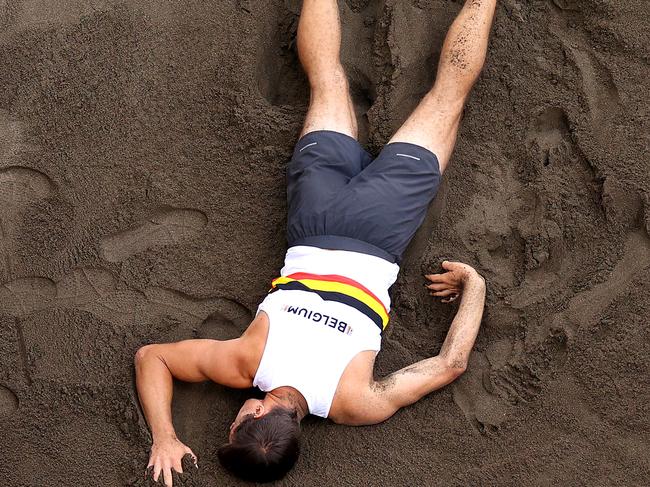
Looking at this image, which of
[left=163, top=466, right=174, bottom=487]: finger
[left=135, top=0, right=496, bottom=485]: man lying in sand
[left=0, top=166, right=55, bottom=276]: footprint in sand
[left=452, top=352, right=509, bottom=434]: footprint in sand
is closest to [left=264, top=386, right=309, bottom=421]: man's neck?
[left=135, top=0, right=496, bottom=485]: man lying in sand

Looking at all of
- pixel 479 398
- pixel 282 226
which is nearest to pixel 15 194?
pixel 282 226

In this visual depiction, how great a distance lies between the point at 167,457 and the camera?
11.3 ft

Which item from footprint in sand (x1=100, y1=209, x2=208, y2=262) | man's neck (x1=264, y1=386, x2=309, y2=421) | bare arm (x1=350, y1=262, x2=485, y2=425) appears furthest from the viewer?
footprint in sand (x1=100, y1=209, x2=208, y2=262)

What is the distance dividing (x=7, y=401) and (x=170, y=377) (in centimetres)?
79

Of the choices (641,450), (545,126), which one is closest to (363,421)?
(641,450)

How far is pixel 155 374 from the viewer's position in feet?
11.3

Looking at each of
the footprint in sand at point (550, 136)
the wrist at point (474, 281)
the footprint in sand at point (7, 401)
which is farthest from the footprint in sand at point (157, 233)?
the footprint in sand at point (550, 136)

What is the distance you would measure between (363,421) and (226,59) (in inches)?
70.8

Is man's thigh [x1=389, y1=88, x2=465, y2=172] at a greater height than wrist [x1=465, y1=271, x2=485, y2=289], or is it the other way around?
man's thigh [x1=389, y1=88, x2=465, y2=172]

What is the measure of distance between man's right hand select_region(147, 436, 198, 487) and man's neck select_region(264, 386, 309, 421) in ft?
1.55

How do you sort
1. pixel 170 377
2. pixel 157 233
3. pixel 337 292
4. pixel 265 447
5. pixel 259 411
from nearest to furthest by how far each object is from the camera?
pixel 265 447 < pixel 259 411 < pixel 337 292 < pixel 170 377 < pixel 157 233

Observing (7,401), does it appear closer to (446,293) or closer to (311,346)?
(311,346)

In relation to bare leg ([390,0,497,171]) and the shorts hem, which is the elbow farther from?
bare leg ([390,0,497,171])

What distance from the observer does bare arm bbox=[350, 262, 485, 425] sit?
11.1 ft
